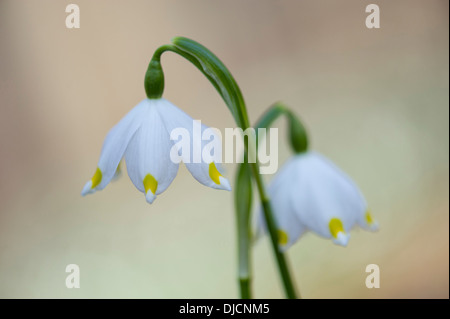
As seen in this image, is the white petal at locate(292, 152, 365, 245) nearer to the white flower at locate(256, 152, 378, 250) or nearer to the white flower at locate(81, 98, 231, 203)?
the white flower at locate(256, 152, 378, 250)

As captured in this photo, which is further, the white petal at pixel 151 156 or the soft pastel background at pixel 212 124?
the soft pastel background at pixel 212 124

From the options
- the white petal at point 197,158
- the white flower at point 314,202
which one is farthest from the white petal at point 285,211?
the white petal at point 197,158

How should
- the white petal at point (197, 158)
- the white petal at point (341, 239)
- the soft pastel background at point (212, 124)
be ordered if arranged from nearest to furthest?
1. the white petal at point (197, 158)
2. the white petal at point (341, 239)
3. the soft pastel background at point (212, 124)

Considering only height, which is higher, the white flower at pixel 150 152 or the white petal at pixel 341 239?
the white flower at pixel 150 152

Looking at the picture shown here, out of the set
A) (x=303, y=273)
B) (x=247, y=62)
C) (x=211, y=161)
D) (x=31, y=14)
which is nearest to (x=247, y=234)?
(x=211, y=161)

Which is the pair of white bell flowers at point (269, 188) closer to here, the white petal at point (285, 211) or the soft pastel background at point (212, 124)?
the white petal at point (285, 211)

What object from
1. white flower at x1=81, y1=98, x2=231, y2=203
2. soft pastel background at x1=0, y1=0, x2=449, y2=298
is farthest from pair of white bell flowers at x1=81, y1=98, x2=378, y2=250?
soft pastel background at x1=0, y1=0, x2=449, y2=298

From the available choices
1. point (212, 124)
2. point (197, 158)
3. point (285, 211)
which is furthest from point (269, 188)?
point (212, 124)

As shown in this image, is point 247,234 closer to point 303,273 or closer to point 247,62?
point 303,273

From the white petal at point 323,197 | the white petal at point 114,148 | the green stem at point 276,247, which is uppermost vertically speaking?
the white petal at point 114,148
